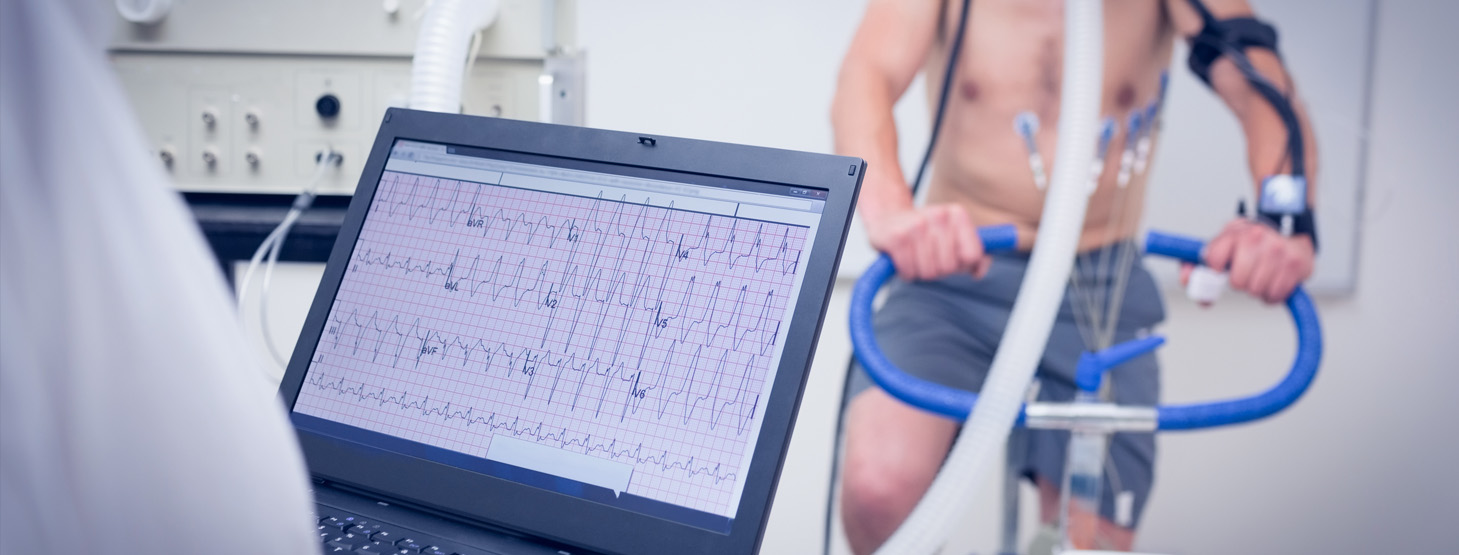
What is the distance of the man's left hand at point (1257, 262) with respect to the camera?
Result: 107cm

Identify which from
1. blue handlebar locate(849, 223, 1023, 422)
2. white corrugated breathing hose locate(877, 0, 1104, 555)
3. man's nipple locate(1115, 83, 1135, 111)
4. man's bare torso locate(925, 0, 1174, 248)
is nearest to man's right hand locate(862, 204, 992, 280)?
blue handlebar locate(849, 223, 1023, 422)

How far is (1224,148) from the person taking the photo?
1.68m

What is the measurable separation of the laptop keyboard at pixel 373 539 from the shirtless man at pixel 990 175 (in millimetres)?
1007

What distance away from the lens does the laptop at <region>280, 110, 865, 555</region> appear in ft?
1.25

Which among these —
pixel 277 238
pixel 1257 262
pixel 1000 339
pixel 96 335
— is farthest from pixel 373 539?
pixel 1000 339

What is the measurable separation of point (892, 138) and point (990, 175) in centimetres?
24

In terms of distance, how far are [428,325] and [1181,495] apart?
71.8 inches

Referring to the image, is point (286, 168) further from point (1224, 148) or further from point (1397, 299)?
point (1397, 299)

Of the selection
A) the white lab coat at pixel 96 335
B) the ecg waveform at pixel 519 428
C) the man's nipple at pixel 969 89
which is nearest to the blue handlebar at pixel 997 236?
the man's nipple at pixel 969 89

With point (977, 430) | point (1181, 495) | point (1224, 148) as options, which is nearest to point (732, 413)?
point (977, 430)

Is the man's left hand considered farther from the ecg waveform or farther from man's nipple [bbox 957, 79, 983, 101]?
the ecg waveform

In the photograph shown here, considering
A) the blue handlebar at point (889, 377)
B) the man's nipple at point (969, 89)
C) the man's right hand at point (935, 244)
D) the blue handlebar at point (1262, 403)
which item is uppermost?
the man's nipple at point (969, 89)

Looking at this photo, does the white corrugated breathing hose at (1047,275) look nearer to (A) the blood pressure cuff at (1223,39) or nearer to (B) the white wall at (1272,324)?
(A) the blood pressure cuff at (1223,39)

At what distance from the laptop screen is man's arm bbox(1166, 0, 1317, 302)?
2.82 feet
